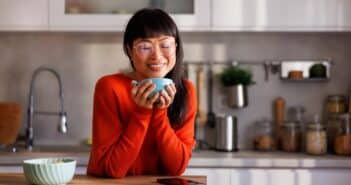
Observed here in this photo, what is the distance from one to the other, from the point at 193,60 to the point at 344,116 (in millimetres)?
853

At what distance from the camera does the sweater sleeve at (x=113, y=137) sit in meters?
1.41

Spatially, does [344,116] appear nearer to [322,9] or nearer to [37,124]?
[322,9]

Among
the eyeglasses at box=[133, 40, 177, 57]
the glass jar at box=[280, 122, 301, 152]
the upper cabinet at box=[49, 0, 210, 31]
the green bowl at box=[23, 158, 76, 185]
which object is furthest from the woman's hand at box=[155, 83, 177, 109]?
the glass jar at box=[280, 122, 301, 152]

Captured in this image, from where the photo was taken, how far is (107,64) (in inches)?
121

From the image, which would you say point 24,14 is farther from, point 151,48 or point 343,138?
point 343,138

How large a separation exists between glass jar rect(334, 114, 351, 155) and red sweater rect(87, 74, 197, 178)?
4.63 feet

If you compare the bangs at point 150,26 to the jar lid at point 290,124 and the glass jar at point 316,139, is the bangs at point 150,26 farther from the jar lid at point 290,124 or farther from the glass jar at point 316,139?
the jar lid at point 290,124

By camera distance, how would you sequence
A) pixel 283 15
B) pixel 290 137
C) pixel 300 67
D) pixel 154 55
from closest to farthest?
pixel 154 55 < pixel 283 15 < pixel 290 137 < pixel 300 67

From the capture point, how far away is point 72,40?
3.07 metres

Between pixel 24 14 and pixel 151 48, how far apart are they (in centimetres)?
157

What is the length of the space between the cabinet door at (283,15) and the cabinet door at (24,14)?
2.81 feet

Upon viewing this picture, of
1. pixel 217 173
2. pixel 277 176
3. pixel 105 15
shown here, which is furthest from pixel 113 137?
pixel 105 15

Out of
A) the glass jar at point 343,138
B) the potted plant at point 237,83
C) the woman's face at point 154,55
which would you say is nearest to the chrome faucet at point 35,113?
the potted plant at point 237,83

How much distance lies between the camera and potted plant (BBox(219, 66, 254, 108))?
9.73 ft
